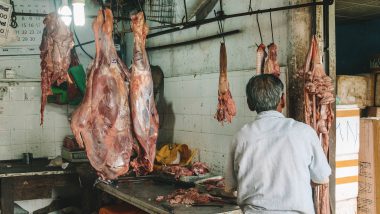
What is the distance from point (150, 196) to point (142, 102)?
1323mm

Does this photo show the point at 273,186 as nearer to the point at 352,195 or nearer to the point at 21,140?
the point at 352,195

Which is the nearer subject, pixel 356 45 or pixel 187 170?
pixel 187 170

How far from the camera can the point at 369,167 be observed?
523 centimetres

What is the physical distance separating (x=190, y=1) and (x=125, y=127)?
271 cm

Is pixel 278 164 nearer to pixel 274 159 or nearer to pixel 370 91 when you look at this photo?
pixel 274 159

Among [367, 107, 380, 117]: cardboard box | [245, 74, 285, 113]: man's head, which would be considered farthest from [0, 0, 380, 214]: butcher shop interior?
[367, 107, 380, 117]: cardboard box

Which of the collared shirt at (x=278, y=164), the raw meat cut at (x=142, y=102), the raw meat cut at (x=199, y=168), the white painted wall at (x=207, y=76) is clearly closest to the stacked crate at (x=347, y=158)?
the white painted wall at (x=207, y=76)

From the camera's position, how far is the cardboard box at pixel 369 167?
520 centimetres

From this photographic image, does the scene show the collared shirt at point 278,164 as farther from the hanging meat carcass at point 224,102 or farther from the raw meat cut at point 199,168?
the raw meat cut at point 199,168

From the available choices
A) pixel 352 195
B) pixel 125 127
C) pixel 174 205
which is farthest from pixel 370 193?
pixel 125 127

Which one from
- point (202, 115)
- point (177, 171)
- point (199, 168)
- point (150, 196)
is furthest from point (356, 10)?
point (150, 196)

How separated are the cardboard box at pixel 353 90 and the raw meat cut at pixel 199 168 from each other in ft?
6.41

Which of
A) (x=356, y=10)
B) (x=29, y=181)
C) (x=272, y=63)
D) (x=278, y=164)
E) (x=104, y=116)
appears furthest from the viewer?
(x=356, y=10)

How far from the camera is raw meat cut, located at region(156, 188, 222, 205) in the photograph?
419 cm
